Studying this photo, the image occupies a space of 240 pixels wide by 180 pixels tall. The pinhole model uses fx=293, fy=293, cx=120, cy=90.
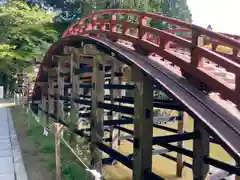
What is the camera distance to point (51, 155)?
7.89 meters

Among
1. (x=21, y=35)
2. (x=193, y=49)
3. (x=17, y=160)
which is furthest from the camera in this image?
(x=21, y=35)

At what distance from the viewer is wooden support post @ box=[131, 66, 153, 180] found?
486cm

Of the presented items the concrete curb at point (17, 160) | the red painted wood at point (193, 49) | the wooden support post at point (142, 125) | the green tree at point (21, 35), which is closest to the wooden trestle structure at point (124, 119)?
the wooden support post at point (142, 125)

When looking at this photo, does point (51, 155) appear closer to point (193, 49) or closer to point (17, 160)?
point (17, 160)

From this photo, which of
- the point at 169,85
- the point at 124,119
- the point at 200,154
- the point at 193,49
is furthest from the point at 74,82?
the point at 193,49

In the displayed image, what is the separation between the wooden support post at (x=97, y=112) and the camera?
22.8 ft

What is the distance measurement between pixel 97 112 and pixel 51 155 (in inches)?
77.3

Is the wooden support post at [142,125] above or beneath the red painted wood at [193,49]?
beneath

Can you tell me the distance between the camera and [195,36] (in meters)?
4.11

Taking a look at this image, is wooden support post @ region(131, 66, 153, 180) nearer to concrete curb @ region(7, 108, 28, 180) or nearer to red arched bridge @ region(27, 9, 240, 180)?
red arched bridge @ region(27, 9, 240, 180)

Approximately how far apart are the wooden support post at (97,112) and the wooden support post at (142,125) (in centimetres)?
211

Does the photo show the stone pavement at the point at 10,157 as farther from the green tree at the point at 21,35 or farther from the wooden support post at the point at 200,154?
the green tree at the point at 21,35

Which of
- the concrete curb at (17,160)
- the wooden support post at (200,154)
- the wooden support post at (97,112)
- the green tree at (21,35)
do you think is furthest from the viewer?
the green tree at (21,35)

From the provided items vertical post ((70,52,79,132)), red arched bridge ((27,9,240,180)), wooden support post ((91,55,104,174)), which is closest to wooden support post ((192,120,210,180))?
red arched bridge ((27,9,240,180))
